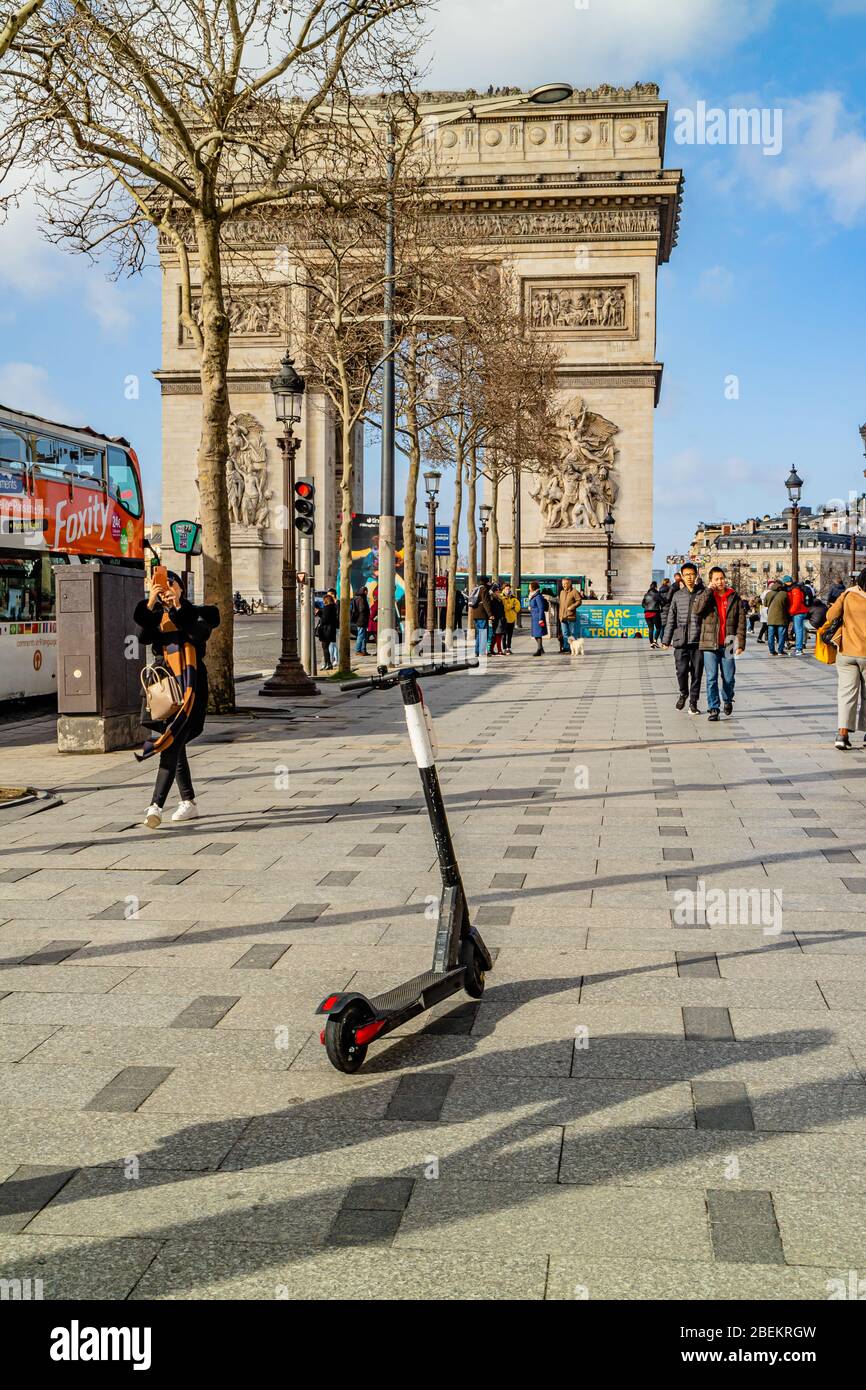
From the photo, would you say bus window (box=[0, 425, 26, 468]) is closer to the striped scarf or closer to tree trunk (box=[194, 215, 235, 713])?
tree trunk (box=[194, 215, 235, 713])

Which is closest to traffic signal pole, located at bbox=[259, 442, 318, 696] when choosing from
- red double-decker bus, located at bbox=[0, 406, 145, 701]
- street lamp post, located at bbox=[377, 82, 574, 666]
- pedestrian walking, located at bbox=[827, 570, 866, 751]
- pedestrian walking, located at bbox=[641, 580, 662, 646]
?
street lamp post, located at bbox=[377, 82, 574, 666]

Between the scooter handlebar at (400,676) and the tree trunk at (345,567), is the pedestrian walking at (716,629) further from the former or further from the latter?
the scooter handlebar at (400,676)

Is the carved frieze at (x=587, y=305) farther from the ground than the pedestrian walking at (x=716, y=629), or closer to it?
farther from the ground

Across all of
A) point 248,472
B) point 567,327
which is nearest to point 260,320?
point 248,472

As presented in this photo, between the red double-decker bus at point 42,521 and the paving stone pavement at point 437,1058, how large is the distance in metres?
9.58

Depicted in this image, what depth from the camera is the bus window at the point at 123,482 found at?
73.9 feet

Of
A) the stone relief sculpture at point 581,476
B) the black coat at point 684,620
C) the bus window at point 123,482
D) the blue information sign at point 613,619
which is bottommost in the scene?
the blue information sign at point 613,619

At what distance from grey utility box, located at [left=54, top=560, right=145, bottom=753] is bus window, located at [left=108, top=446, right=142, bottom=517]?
9.34 meters

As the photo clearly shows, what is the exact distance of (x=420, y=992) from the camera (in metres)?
4.73

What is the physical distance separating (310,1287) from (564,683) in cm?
2085

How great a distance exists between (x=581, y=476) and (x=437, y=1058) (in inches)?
1693

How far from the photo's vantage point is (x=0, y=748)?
1412 centimetres

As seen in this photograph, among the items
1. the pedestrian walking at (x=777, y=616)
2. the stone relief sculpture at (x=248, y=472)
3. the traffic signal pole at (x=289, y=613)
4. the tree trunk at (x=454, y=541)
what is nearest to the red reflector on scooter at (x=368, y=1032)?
the traffic signal pole at (x=289, y=613)

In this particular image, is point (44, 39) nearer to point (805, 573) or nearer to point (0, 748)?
point (0, 748)
